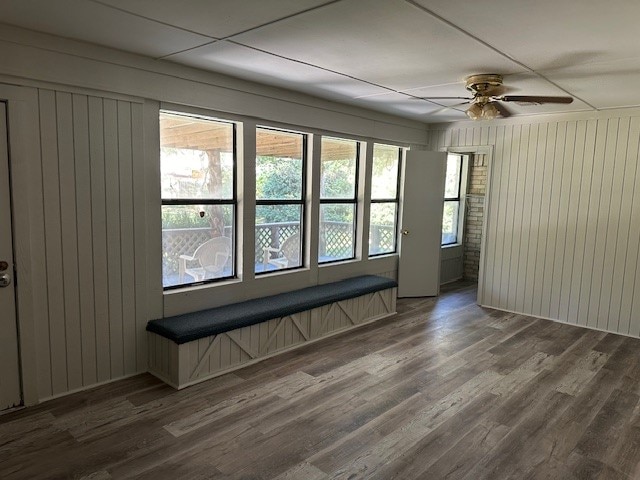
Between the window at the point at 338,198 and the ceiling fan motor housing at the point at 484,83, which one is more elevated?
the ceiling fan motor housing at the point at 484,83

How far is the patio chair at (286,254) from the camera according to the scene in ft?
14.4

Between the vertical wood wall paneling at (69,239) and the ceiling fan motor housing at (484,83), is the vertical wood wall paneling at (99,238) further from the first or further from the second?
the ceiling fan motor housing at (484,83)

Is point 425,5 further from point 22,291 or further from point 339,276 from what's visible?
point 339,276

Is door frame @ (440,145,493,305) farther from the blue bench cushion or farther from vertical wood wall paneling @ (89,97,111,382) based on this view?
vertical wood wall paneling @ (89,97,111,382)

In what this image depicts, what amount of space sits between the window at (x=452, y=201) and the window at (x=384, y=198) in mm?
1291

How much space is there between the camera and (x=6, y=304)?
276cm

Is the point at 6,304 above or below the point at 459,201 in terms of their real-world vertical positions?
below

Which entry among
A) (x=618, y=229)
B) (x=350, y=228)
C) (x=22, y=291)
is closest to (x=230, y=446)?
(x=22, y=291)

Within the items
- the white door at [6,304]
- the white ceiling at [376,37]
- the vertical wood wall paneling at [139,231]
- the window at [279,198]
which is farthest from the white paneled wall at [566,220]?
the white door at [6,304]

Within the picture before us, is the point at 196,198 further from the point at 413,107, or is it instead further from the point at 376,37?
the point at 413,107

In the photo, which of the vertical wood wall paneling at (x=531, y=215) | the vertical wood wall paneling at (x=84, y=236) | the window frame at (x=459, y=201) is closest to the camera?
the vertical wood wall paneling at (x=84, y=236)

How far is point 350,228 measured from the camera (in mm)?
5352

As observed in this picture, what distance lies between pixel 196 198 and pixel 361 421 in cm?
215

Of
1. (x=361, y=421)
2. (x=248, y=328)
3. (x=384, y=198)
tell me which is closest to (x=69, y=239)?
(x=248, y=328)
